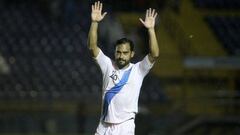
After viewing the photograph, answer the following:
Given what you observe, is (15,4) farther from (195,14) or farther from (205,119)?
(205,119)

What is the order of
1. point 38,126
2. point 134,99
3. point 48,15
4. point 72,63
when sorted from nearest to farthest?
point 134,99 → point 38,126 → point 72,63 → point 48,15

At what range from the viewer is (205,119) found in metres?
14.8

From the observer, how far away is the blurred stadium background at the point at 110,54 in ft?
48.1

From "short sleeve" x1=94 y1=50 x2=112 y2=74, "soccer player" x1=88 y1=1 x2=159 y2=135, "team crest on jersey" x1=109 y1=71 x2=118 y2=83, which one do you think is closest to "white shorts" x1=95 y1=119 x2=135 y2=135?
"soccer player" x1=88 y1=1 x2=159 y2=135

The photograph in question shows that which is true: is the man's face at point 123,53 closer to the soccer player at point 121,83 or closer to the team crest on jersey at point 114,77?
the soccer player at point 121,83

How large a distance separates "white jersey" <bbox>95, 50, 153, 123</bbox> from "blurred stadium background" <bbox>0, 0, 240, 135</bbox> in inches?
272

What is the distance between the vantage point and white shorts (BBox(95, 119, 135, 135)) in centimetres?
724

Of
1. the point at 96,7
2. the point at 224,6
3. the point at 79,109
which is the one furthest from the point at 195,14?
the point at 96,7

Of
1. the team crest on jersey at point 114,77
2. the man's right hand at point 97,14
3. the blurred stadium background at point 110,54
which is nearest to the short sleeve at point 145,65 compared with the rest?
the team crest on jersey at point 114,77

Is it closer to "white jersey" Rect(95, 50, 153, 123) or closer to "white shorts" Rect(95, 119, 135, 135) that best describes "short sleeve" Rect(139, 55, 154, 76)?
"white jersey" Rect(95, 50, 153, 123)

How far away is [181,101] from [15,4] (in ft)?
17.2

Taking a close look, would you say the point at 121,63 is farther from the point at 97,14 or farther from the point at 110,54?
the point at 110,54

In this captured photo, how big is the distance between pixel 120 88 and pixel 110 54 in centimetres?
932

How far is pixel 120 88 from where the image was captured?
7.32 meters
